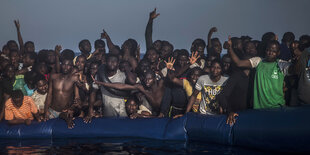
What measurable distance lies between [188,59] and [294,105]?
240 centimetres

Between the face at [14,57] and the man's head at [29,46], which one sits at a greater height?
the man's head at [29,46]

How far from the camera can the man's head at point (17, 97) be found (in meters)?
6.54

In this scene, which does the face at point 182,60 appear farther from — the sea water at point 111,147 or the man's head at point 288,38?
the man's head at point 288,38

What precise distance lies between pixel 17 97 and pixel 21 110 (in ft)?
1.00

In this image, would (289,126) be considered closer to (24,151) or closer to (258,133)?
(258,133)

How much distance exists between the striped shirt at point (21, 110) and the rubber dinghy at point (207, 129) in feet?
0.68

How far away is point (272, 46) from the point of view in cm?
564

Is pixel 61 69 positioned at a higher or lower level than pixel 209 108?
higher

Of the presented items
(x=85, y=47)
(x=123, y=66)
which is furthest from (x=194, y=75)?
(x=85, y=47)

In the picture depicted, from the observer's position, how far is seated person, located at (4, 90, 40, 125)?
658cm

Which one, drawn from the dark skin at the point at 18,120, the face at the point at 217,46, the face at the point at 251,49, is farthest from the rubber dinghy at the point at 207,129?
the face at the point at 217,46

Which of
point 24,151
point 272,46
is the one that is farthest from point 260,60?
point 24,151

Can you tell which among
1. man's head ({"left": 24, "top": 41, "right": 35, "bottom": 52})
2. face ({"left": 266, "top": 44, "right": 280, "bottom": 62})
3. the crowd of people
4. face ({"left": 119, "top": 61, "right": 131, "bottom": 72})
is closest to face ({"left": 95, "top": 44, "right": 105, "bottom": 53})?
the crowd of people

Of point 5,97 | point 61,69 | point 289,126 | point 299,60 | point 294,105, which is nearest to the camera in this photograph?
point 289,126
